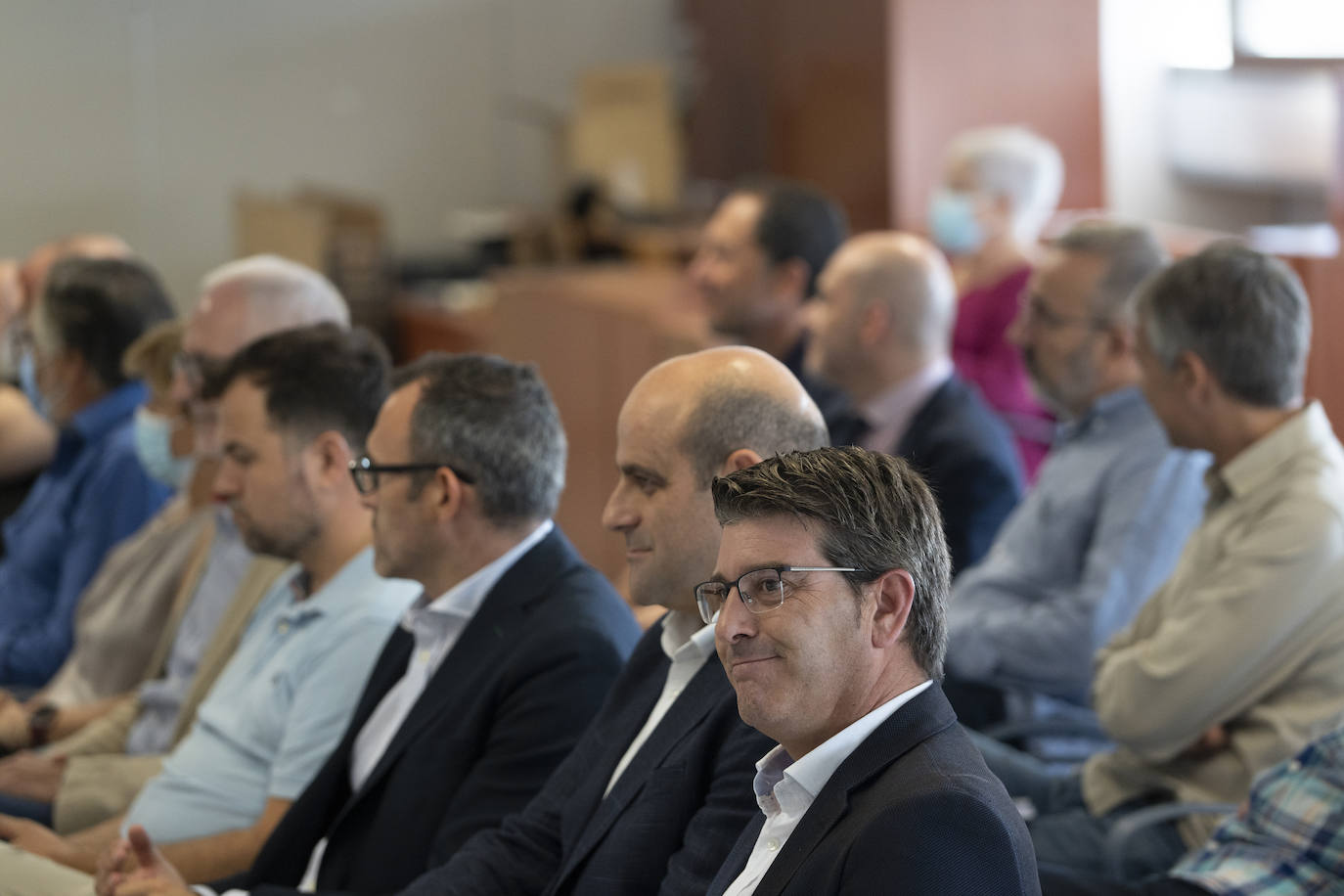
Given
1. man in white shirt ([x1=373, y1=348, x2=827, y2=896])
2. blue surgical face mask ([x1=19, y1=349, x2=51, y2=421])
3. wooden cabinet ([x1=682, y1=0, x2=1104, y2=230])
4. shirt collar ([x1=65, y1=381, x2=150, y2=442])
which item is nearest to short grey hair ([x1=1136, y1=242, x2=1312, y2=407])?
man in white shirt ([x1=373, y1=348, x2=827, y2=896])

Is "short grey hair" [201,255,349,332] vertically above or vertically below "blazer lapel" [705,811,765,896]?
above

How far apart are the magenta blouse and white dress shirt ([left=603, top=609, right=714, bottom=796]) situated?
9.07ft

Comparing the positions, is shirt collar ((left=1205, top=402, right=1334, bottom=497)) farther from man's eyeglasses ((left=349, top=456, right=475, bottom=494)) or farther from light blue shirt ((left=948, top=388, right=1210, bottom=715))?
man's eyeglasses ((left=349, top=456, right=475, bottom=494))

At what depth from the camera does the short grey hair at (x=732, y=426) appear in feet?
6.27

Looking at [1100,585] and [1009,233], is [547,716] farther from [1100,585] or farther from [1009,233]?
[1009,233]

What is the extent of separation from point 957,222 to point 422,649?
11.9ft

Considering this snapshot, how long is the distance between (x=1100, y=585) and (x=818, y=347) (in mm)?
1286

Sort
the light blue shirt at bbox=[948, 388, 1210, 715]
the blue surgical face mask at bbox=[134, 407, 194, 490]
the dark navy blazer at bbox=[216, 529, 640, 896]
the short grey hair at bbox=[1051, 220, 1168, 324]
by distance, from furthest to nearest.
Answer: the blue surgical face mask at bbox=[134, 407, 194, 490]
the short grey hair at bbox=[1051, 220, 1168, 324]
the light blue shirt at bbox=[948, 388, 1210, 715]
the dark navy blazer at bbox=[216, 529, 640, 896]

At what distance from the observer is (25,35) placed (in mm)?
8961

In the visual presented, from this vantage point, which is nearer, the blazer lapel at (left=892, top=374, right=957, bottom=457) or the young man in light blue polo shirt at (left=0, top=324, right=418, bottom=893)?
the young man in light blue polo shirt at (left=0, top=324, right=418, bottom=893)

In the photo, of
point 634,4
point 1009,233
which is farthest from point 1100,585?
point 634,4

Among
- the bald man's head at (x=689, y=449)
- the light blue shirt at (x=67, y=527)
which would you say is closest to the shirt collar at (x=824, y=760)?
the bald man's head at (x=689, y=449)

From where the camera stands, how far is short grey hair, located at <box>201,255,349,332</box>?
325cm

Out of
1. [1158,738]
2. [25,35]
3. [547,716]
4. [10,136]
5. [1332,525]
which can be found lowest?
[1158,738]
